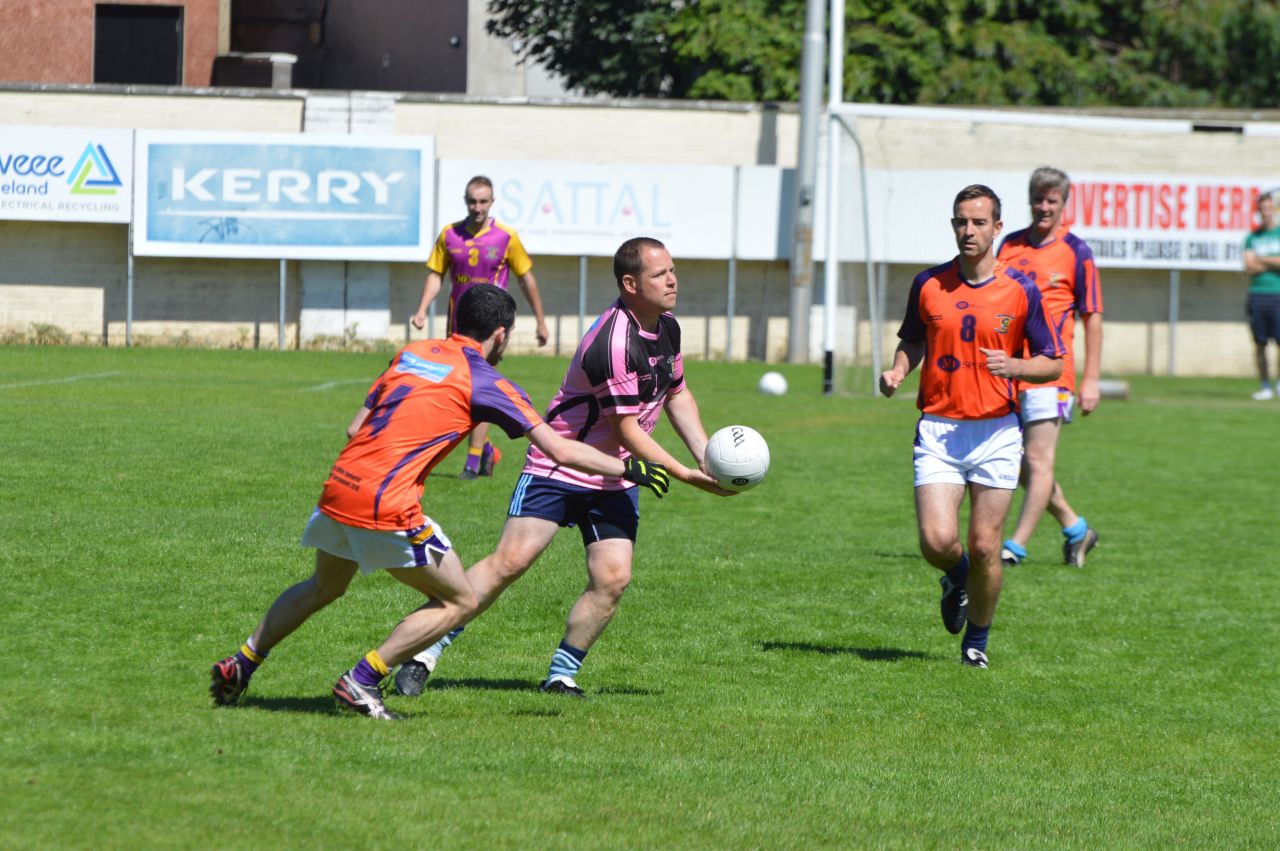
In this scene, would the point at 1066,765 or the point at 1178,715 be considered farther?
the point at 1178,715

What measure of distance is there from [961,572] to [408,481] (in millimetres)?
3223

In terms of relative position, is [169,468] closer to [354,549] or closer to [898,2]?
[354,549]

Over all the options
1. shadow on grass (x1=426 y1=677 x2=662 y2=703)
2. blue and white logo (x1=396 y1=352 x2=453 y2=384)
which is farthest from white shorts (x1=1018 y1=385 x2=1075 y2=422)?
blue and white logo (x1=396 y1=352 x2=453 y2=384)

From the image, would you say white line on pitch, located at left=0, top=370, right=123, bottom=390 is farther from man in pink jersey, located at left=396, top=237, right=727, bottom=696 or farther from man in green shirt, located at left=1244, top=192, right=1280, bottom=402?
man in green shirt, located at left=1244, top=192, right=1280, bottom=402

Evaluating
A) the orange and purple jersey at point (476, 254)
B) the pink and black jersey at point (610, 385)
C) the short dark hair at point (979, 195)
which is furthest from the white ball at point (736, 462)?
the orange and purple jersey at point (476, 254)

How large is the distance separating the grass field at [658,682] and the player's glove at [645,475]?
0.92m

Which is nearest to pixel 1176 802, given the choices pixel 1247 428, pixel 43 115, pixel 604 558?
pixel 604 558

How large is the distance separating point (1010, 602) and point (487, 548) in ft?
9.86

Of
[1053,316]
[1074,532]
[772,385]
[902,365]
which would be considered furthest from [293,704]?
[772,385]

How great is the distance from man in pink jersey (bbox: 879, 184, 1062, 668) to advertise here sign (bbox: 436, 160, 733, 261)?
19.1 meters

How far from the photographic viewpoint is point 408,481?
6117mm

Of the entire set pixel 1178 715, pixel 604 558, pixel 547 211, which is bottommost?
pixel 1178 715

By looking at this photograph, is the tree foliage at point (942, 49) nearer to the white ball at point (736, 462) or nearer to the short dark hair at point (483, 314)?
the white ball at point (736, 462)

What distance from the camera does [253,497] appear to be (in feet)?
38.6
